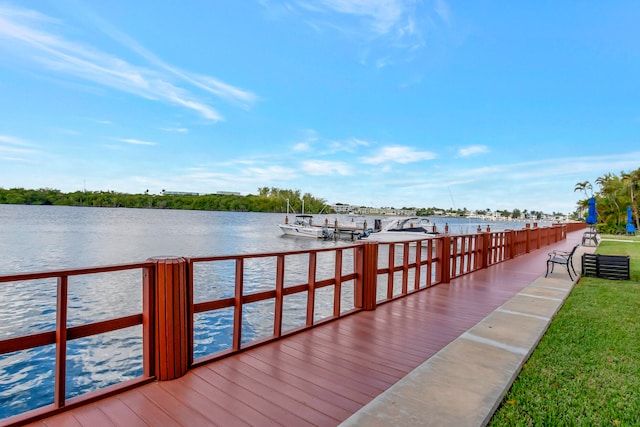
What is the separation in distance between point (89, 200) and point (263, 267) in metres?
94.2

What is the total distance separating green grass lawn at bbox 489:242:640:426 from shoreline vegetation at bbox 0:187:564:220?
81037mm

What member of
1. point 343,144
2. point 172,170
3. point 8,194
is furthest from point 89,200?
point 343,144

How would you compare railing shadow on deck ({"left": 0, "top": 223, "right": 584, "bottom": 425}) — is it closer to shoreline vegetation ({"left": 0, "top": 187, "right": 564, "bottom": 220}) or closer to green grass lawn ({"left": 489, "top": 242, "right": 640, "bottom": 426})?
green grass lawn ({"left": 489, "top": 242, "right": 640, "bottom": 426})

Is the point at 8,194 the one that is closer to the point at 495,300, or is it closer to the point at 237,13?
the point at 237,13

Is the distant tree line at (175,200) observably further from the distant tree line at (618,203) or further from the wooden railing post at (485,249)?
the wooden railing post at (485,249)

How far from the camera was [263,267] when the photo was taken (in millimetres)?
16578

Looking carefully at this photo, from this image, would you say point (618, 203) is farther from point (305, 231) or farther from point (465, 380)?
point (465, 380)

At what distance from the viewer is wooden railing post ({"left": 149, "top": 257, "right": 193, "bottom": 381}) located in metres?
2.78

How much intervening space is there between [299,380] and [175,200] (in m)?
108

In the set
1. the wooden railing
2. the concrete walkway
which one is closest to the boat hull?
the concrete walkway

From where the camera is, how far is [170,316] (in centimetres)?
281

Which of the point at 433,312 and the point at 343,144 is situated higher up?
the point at 343,144

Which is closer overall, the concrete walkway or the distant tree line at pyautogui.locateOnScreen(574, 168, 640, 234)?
the concrete walkway

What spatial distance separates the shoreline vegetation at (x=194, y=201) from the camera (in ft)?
283
